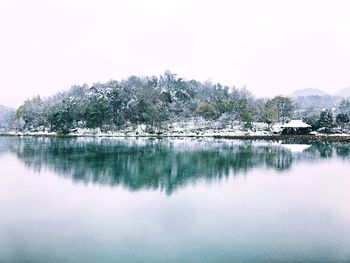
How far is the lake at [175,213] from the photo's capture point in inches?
447

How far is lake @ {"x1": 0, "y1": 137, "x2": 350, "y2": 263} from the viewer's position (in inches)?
447

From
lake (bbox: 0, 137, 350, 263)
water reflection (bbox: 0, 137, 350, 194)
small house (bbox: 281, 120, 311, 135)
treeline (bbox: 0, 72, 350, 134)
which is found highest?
treeline (bbox: 0, 72, 350, 134)

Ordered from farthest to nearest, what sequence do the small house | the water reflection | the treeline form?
1. the treeline
2. the small house
3. the water reflection

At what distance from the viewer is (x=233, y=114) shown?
83688 millimetres

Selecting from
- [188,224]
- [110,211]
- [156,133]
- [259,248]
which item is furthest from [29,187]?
[156,133]

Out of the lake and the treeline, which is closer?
the lake

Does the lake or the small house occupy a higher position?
the small house

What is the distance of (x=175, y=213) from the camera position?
622 inches

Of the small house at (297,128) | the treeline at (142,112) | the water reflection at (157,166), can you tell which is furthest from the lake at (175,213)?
the treeline at (142,112)

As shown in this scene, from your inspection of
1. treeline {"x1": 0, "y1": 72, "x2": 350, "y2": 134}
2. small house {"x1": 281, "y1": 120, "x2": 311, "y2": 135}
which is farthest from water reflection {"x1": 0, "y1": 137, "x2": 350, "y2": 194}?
treeline {"x1": 0, "y1": 72, "x2": 350, "y2": 134}

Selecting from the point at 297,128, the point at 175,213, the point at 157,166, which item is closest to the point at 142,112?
the point at 297,128

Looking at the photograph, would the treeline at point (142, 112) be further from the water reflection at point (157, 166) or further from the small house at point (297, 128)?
the water reflection at point (157, 166)

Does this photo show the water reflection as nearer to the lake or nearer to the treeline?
the lake

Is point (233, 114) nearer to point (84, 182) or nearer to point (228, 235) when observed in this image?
point (84, 182)
